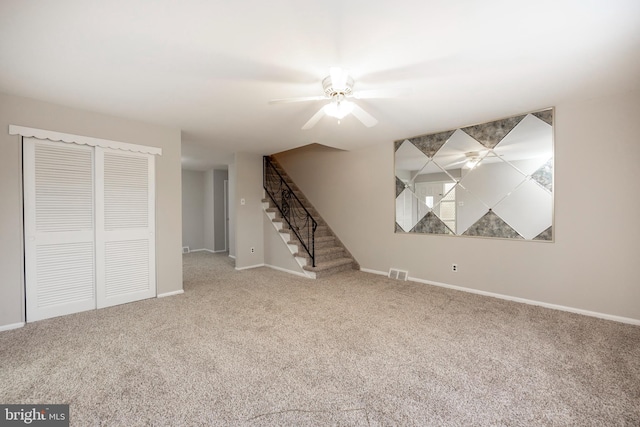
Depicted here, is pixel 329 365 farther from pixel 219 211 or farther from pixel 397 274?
pixel 219 211

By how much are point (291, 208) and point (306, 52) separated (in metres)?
4.52

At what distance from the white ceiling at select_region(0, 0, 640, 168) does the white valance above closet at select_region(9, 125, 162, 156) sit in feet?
1.19

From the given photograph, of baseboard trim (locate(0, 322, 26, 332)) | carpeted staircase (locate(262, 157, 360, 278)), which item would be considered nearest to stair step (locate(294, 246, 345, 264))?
carpeted staircase (locate(262, 157, 360, 278))

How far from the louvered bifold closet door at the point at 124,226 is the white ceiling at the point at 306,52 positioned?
0.68 meters

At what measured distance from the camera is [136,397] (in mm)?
1768

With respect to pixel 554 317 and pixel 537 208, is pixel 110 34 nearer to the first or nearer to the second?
pixel 537 208

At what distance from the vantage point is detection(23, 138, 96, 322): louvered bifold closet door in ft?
9.72

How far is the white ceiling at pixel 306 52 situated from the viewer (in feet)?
5.55

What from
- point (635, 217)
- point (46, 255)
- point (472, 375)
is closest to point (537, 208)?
point (635, 217)

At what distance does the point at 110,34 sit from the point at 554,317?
16.2 feet

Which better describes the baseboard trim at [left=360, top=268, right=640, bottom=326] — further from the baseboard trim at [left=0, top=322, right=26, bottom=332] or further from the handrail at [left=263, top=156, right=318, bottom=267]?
the baseboard trim at [left=0, top=322, right=26, bottom=332]

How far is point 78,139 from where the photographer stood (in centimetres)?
321

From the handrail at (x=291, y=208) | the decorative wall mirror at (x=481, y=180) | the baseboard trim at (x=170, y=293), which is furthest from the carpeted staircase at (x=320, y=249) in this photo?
the baseboard trim at (x=170, y=293)

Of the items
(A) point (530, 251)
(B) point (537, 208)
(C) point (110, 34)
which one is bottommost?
(A) point (530, 251)
